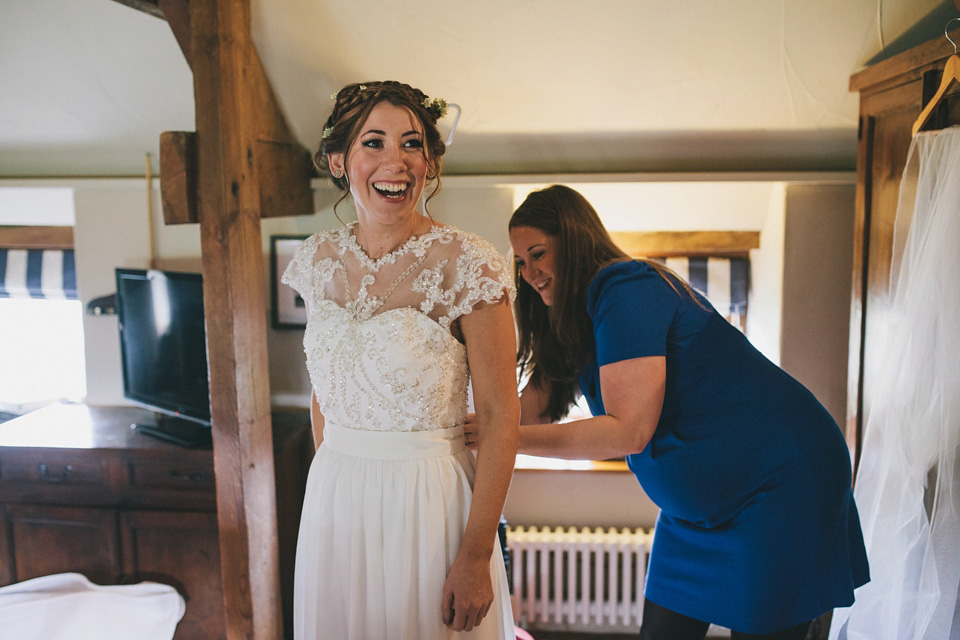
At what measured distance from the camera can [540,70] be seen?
2145 mm

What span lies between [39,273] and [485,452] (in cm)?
288

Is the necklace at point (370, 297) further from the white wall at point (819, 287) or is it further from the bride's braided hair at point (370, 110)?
the white wall at point (819, 287)

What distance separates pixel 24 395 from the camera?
3.25 m

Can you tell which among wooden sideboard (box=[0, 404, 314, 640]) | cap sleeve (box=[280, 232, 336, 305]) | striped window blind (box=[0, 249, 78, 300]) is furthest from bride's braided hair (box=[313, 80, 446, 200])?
striped window blind (box=[0, 249, 78, 300])

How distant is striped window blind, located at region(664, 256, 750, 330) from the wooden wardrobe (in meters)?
0.70

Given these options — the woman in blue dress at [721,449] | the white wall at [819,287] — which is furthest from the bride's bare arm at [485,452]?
the white wall at [819,287]

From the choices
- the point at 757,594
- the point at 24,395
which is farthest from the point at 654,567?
the point at 24,395

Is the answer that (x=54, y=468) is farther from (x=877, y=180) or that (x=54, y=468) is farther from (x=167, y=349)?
(x=877, y=180)

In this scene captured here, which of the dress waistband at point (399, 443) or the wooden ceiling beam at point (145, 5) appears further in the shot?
the wooden ceiling beam at point (145, 5)

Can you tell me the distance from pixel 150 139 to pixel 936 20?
2.62 metres

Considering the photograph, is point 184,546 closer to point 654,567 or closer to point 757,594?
point 654,567

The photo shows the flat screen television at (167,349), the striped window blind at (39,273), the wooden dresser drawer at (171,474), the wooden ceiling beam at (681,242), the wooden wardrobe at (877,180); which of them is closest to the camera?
the wooden wardrobe at (877,180)

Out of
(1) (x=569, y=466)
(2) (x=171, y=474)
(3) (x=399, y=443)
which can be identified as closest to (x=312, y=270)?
(3) (x=399, y=443)

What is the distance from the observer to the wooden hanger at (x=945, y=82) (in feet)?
4.91
